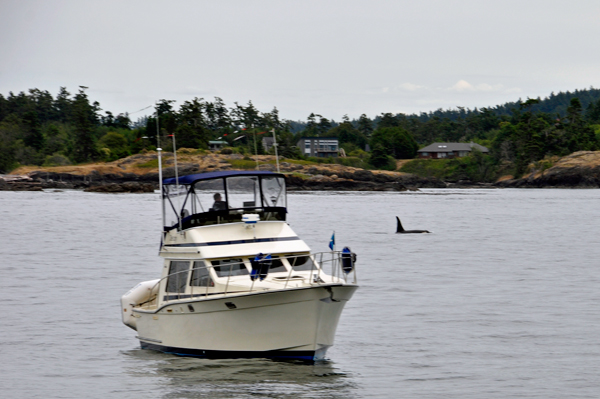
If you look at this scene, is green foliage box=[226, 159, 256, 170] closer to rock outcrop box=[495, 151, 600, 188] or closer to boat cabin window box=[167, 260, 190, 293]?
rock outcrop box=[495, 151, 600, 188]

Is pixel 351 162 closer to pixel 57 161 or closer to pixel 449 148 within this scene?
pixel 449 148

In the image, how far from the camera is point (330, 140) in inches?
7510

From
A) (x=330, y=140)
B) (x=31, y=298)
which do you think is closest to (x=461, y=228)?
(x=31, y=298)

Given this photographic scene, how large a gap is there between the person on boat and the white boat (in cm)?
3

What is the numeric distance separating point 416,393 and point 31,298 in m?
15.5

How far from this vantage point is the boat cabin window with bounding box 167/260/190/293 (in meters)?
15.6

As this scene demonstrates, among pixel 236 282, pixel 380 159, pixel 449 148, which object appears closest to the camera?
pixel 236 282

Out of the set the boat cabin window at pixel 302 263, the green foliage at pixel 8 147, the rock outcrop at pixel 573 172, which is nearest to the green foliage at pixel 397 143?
the rock outcrop at pixel 573 172

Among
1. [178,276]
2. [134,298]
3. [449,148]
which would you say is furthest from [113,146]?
[178,276]

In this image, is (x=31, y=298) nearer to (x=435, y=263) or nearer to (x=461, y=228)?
(x=435, y=263)

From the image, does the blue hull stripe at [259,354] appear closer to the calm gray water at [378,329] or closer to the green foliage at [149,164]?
the calm gray water at [378,329]

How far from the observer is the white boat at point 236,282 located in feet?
46.1

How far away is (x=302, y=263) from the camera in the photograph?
1581 cm

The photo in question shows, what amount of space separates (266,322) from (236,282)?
3.55 feet
